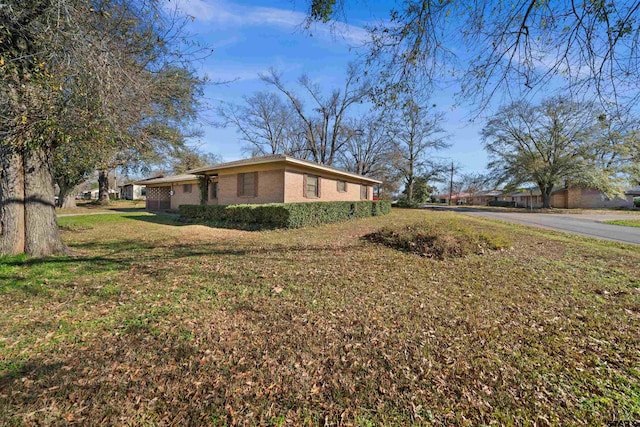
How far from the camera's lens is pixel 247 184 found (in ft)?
45.8

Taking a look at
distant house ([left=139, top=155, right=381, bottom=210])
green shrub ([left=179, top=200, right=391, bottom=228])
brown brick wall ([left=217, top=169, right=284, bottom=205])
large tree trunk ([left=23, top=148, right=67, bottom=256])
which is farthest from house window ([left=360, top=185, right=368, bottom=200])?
large tree trunk ([left=23, top=148, right=67, bottom=256])

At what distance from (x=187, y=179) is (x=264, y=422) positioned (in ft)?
67.1

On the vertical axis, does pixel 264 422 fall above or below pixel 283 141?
below

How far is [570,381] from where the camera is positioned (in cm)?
217

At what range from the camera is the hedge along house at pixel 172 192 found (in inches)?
758

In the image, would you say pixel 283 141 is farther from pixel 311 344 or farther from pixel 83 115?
pixel 311 344

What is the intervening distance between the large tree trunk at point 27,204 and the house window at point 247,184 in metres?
8.32

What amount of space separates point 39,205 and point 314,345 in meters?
6.60

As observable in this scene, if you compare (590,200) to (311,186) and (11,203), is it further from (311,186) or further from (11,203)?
(11,203)

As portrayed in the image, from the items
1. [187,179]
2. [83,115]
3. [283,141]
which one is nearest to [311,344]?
[83,115]

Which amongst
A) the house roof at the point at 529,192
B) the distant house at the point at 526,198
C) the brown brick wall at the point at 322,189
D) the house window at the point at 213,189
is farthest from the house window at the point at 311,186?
the distant house at the point at 526,198

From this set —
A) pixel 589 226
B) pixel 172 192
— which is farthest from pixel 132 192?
pixel 589 226

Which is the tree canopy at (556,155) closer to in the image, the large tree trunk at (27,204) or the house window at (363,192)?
the house window at (363,192)

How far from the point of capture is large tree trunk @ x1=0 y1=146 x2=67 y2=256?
5023 millimetres
